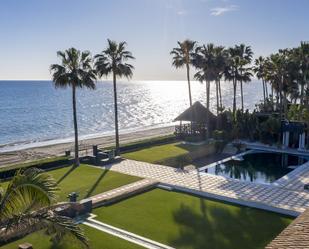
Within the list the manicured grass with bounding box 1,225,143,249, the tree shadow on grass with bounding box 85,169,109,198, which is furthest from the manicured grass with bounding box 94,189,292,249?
the tree shadow on grass with bounding box 85,169,109,198

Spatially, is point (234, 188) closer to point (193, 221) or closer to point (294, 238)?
point (193, 221)

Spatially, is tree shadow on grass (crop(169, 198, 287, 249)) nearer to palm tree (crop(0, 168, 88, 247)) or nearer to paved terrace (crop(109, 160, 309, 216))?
paved terrace (crop(109, 160, 309, 216))

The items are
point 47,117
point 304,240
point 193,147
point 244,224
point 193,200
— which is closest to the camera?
point 304,240

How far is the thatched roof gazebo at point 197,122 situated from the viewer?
3844 cm

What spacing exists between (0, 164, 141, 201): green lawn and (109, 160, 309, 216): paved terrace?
1470 millimetres

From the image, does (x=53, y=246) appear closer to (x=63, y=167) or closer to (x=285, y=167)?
(x=63, y=167)

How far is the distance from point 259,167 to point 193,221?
45.7ft

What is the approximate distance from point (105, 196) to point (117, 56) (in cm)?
1328

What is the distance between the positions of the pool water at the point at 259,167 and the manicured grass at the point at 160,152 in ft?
15.6

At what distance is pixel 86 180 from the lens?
2297 centimetres

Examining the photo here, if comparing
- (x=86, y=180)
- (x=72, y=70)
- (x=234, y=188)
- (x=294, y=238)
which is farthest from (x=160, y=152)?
(x=294, y=238)

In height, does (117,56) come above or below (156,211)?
above

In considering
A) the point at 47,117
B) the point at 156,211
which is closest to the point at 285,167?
the point at 156,211

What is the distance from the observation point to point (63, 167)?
26859 mm
